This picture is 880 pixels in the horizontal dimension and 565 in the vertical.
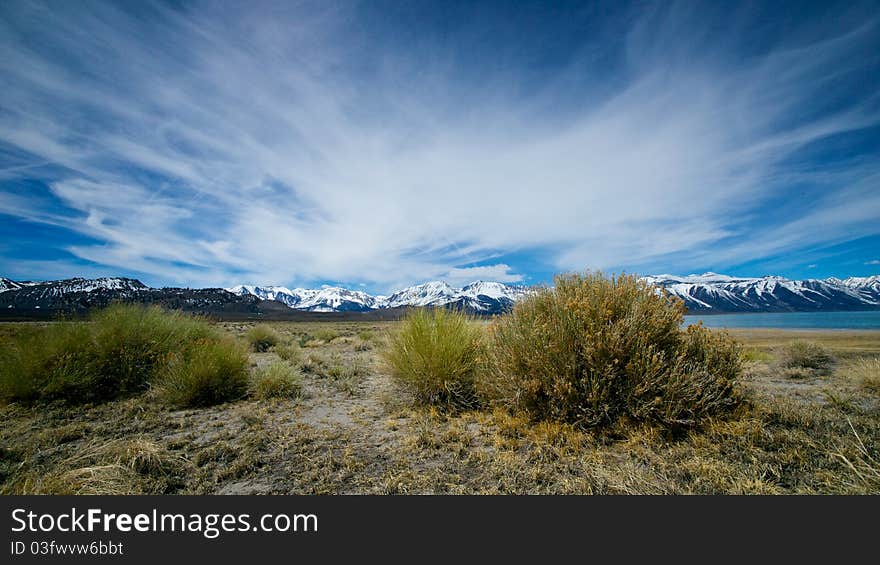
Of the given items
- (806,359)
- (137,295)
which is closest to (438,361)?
(806,359)

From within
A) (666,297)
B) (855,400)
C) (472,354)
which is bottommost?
(855,400)

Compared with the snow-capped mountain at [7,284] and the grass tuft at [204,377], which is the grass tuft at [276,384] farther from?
the snow-capped mountain at [7,284]

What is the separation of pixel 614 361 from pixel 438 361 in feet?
9.14

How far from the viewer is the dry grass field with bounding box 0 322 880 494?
10.5 ft

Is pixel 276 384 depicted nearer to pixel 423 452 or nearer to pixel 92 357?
pixel 92 357

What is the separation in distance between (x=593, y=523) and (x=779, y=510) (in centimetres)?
139

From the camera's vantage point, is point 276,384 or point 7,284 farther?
point 7,284

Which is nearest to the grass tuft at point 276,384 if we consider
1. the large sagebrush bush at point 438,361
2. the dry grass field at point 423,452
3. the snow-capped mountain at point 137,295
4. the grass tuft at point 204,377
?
the grass tuft at point 204,377

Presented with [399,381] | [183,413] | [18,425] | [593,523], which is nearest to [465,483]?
[593,523]

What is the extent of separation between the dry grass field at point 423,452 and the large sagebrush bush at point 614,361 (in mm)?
248

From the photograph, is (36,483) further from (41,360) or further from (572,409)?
(572,409)

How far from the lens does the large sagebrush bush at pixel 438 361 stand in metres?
A: 6.00

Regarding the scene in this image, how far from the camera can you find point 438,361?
236 inches

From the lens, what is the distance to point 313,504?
2822mm
